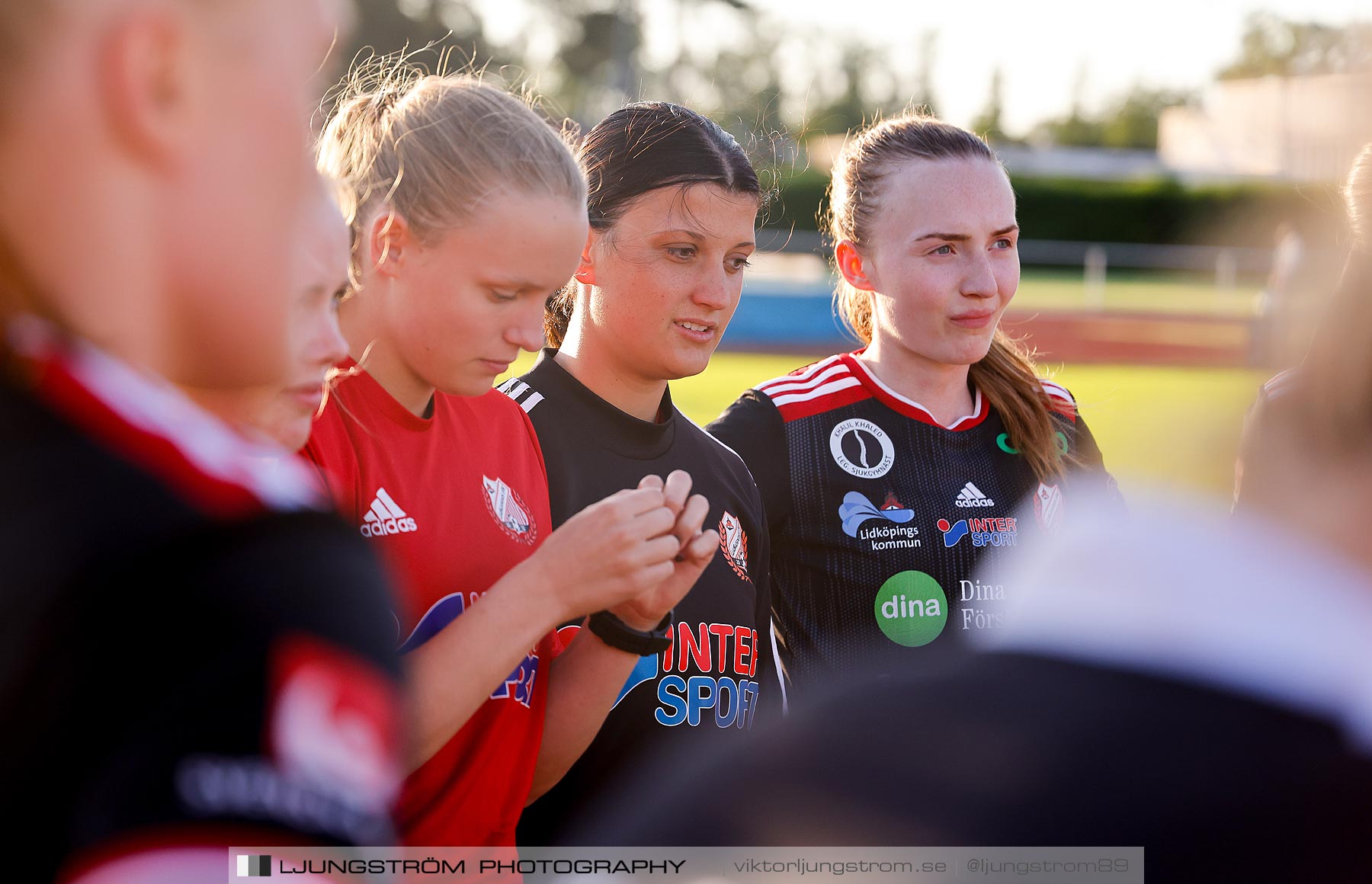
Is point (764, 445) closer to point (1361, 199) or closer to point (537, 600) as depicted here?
point (537, 600)

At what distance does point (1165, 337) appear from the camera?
72.5 ft

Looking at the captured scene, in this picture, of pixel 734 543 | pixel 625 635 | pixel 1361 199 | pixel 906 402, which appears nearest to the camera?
pixel 1361 199

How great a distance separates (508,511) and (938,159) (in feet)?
5.73

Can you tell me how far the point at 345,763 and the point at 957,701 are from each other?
338 mm

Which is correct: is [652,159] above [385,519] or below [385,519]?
above

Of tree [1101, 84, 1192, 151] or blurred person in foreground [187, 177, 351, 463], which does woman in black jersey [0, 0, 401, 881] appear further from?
tree [1101, 84, 1192, 151]

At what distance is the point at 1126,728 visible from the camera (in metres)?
0.61

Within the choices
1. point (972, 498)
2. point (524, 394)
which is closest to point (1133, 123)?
point (972, 498)

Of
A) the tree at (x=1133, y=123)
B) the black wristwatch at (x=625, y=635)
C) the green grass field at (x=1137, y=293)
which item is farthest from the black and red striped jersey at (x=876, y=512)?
the tree at (x=1133, y=123)

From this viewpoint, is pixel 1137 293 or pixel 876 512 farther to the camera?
pixel 1137 293

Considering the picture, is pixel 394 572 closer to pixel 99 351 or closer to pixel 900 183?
pixel 99 351

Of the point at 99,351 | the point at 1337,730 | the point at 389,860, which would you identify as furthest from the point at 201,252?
the point at 1337,730

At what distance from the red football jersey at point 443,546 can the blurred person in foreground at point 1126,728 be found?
3.65 ft

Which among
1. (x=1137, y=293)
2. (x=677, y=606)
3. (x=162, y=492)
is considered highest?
(x=1137, y=293)
